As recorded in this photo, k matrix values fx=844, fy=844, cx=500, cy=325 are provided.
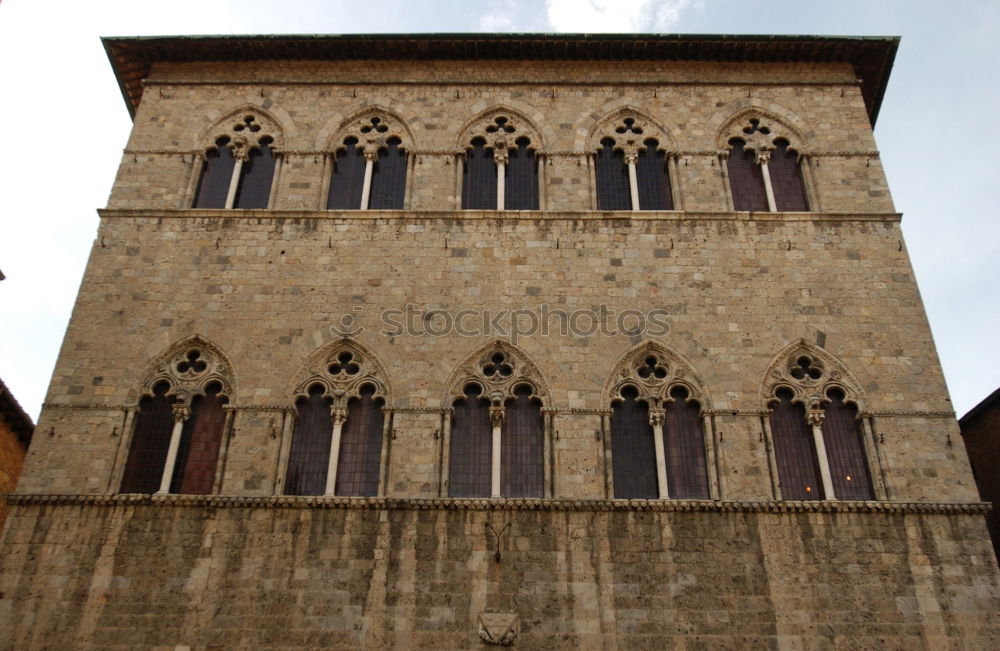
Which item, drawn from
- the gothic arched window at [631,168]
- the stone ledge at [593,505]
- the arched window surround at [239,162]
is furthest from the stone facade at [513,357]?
the gothic arched window at [631,168]

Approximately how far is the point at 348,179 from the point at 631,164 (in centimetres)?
476

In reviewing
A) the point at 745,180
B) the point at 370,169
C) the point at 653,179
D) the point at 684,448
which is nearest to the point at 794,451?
the point at 684,448

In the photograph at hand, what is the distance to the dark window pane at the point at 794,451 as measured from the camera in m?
11.3

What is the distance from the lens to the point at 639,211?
1338 centimetres

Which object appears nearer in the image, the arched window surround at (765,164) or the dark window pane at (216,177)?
the arched window surround at (765,164)

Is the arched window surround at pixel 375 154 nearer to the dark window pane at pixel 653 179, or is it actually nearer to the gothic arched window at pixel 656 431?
the dark window pane at pixel 653 179

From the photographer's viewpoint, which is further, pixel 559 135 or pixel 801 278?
pixel 559 135

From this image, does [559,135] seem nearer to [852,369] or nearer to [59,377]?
[852,369]

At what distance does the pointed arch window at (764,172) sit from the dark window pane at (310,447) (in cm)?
729

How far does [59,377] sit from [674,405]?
8.74 metres

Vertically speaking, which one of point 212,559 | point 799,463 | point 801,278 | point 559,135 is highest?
point 559,135

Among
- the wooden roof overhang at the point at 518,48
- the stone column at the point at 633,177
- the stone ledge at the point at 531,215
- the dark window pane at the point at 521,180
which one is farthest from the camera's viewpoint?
the wooden roof overhang at the point at 518,48

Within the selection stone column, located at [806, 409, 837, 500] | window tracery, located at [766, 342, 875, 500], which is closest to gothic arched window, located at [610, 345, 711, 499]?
window tracery, located at [766, 342, 875, 500]

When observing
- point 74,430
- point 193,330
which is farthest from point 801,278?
point 74,430
